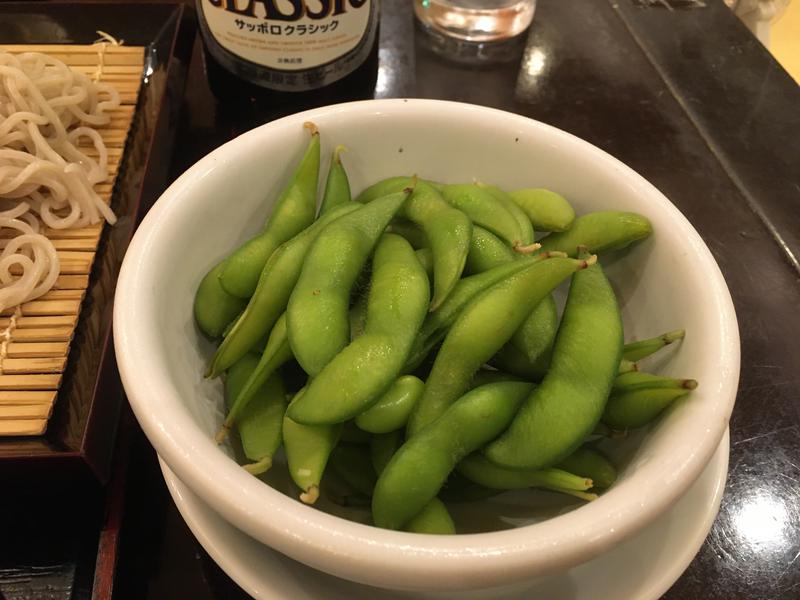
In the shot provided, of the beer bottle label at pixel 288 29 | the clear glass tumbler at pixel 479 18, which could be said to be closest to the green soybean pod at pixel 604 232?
the beer bottle label at pixel 288 29

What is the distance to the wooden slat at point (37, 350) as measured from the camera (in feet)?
2.33

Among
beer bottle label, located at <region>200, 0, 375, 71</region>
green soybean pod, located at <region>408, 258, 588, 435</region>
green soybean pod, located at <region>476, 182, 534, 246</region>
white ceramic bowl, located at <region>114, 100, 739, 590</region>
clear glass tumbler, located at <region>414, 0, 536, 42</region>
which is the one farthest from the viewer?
clear glass tumbler, located at <region>414, 0, 536, 42</region>

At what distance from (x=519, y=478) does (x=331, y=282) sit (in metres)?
0.20

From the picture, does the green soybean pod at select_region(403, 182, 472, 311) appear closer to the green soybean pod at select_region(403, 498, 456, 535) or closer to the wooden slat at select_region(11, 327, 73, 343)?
the green soybean pod at select_region(403, 498, 456, 535)

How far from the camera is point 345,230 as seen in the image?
58 centimetres

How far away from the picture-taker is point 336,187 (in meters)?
0.67

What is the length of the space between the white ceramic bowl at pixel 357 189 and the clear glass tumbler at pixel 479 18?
618 mm

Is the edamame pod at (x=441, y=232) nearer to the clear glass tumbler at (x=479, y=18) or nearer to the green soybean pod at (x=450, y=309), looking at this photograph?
the green soybean pod at (x=450, y=309)

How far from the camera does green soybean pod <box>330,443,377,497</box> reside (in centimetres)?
55

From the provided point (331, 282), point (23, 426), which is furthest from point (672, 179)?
point (23, 426)

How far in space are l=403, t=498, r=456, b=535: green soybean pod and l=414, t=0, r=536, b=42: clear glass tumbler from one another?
3.19ft

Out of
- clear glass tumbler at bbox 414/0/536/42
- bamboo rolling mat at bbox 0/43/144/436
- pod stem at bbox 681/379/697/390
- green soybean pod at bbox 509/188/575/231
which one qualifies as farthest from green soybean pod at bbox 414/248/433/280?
clear glass tumbler at bbox 414/0/536/42

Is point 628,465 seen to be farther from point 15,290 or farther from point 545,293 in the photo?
point 15,290

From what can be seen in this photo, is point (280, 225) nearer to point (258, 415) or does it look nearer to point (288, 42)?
point (258, 415)
